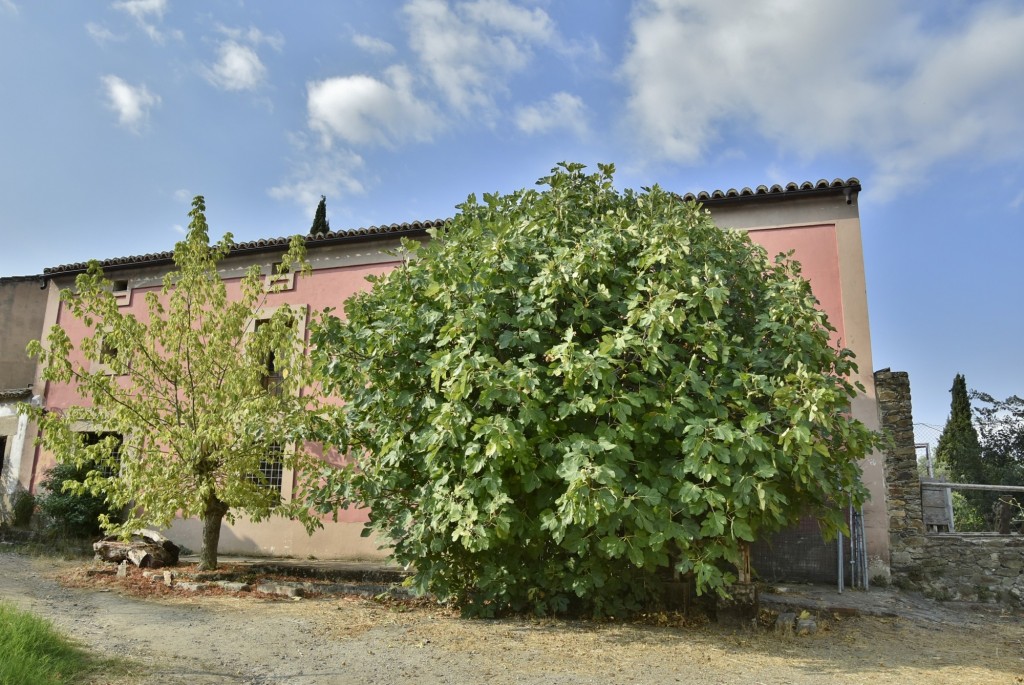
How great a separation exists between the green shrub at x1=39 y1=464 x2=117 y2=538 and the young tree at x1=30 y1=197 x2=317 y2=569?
4388mm

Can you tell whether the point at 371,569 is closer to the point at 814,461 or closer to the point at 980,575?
the point at 814,461

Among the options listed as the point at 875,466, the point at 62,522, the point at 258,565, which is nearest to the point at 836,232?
the point at 875,466

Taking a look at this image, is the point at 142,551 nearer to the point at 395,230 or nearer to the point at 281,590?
the point at 281,590

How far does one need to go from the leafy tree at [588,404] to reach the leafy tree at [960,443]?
13.1 m

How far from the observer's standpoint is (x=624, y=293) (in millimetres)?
6906

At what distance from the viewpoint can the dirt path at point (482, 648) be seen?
5324 millimetres

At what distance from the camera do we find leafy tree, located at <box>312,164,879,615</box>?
6.17m

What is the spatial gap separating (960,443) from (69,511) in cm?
2058

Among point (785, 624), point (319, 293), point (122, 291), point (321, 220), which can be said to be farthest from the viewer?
point (321, 220)

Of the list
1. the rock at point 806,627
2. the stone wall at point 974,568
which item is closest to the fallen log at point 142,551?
the rock at point 806,627

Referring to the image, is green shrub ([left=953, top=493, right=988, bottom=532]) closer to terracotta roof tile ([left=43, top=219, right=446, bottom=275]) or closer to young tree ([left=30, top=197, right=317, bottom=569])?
terracotta roof tile ([left=43, top=219, right=446, bottom=275])

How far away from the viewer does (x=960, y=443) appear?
18.4 meters

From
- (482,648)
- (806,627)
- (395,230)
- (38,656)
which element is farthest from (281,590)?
Result: (395,230)

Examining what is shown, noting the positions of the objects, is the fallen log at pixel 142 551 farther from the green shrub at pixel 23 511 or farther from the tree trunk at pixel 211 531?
the green shrub at pixel 23 511
